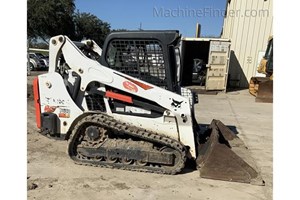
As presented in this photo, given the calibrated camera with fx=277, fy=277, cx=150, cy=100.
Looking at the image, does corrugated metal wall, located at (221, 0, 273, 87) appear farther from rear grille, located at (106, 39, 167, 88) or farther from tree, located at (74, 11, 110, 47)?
tree, located at (74, 11, 110, 47)

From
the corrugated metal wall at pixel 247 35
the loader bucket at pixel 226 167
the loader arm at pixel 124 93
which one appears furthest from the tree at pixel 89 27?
the loader bucket at pixel 226 167

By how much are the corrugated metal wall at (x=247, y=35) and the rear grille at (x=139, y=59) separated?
11.9m

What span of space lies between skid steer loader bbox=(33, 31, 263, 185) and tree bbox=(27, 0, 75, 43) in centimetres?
2624

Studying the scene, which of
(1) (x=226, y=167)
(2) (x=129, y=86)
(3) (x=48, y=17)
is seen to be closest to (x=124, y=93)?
(2) (x=129, y=86)

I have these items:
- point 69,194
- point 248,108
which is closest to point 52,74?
point 69,194

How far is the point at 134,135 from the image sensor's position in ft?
13.4

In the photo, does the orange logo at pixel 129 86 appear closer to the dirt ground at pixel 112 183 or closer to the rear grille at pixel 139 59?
the rear grille at pixel 139 59

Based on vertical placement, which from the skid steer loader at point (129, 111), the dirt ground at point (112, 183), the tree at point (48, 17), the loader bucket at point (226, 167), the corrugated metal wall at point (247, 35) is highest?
the tree at point (48, 17)

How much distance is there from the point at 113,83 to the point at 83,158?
4.08 feet

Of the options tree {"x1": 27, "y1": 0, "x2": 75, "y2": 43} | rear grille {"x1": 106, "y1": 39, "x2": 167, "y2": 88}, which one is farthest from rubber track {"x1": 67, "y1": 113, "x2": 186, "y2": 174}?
tree {"x1": 27, "y1": 0, "x2": 75, "y2": 43}

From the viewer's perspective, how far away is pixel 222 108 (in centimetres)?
966

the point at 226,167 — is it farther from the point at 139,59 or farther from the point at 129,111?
the point at 139,59

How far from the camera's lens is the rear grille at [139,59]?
Result: 4.16 m

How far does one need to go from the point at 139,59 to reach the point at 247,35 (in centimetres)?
1236
